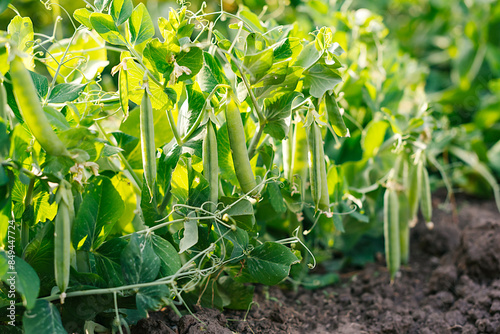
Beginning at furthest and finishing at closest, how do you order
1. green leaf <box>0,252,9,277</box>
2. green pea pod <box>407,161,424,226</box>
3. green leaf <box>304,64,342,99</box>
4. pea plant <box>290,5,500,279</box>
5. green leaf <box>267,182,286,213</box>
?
green pea pod <box>407,161,424,226</box>, pea plant <box>290,5,500,279</box>, green leaf <box>267,182,286,213</box>, green leaf <box>304,64,342,99</box>, green leaf <box>0,252,9,277</box>

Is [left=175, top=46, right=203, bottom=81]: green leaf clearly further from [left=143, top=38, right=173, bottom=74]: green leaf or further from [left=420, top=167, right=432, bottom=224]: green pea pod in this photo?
[left=420, top=167, right=432, bottom=224]: green pea pod

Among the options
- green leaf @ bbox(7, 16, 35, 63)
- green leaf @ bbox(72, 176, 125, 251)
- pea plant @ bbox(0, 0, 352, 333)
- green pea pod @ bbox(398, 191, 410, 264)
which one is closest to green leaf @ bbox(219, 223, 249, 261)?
pea plant @ bbox(0, 0, 352, 333)

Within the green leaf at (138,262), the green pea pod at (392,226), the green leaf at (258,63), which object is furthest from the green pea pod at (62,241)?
the green pea pod at (392,226)

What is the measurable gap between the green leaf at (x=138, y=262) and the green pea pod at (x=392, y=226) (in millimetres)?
803

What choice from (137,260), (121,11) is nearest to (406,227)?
(137,260)

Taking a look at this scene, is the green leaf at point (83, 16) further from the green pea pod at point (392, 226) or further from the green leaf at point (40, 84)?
the green pea pod at point (392, 226)

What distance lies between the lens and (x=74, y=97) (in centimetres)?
89

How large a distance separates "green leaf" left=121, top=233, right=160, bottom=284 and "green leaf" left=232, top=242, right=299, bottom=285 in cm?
22

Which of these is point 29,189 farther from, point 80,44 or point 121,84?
point 80,44

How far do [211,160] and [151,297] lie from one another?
0.94ft

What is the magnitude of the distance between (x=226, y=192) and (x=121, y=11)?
47cm

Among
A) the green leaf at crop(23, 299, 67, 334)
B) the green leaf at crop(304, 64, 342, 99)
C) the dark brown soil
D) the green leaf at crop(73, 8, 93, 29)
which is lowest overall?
the dark brown soil

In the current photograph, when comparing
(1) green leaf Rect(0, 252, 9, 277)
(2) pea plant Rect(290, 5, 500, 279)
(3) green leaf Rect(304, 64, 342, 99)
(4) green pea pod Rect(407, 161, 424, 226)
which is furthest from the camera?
(4) green pea pod Rect(407, 161, 424, 226)

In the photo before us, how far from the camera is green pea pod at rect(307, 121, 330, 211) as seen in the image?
3.06ft
